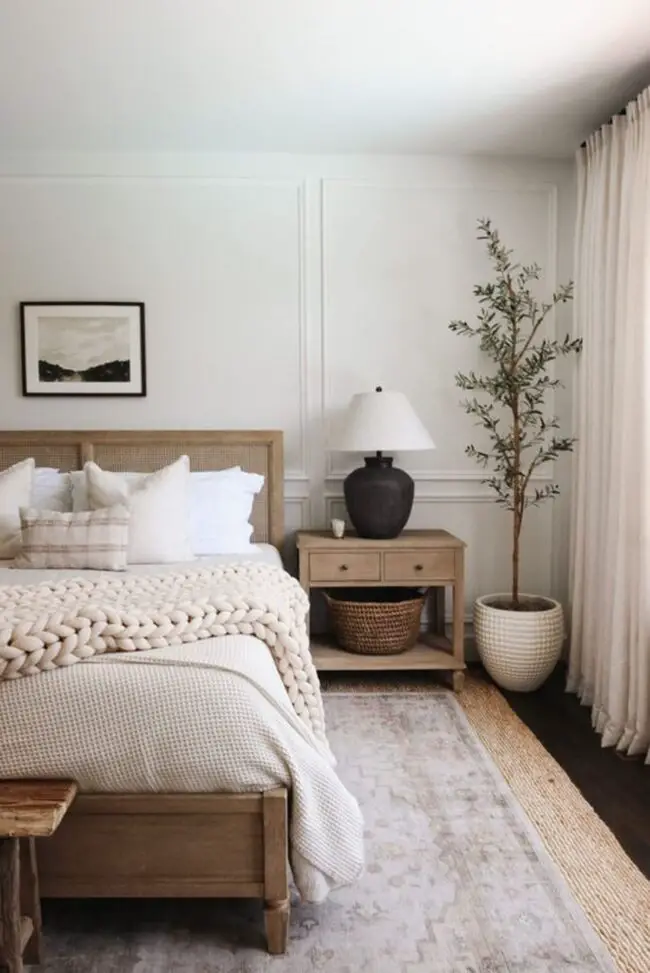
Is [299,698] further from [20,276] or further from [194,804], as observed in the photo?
[20,276]

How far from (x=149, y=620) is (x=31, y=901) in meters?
0.69

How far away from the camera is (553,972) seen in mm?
1884

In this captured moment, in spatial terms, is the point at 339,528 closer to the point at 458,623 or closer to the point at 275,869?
the point at 458,623

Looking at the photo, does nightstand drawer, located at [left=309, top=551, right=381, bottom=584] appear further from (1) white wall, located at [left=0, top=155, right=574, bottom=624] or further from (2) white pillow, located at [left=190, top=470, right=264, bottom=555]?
(1) white wall, located at [left=0, top=155, right=574, bottom=624]

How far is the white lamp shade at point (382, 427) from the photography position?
3828 millimetres

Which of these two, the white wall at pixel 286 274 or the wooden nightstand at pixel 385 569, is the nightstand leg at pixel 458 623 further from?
the white wall at pixel 286 274

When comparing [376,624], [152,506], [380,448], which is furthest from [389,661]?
[152,506]

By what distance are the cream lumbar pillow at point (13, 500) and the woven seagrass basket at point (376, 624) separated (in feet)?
4.71

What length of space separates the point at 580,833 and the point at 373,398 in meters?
2.07

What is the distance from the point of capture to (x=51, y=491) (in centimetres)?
378

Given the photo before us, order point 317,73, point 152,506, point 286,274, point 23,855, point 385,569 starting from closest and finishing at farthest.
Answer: point 23,855, point 317,73, point 152,506, point 385,569, point 286,274

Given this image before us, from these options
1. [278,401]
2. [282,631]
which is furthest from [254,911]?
[278,401]

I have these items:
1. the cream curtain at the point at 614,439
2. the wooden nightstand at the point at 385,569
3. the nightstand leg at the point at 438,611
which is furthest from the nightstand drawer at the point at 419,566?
the cream curtain at the point at 614,439

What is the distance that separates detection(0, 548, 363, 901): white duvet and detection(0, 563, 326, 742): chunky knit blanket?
0.06 meters
